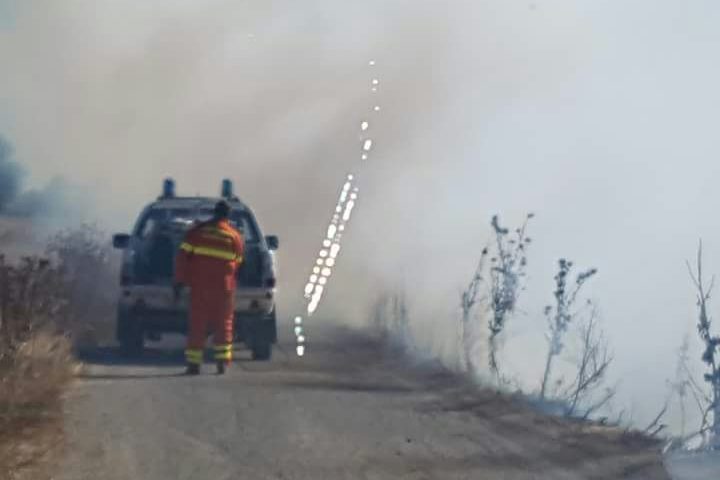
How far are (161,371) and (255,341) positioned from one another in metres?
2.50

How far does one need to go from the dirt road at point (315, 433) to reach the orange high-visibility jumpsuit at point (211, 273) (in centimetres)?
57

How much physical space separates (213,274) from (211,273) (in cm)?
3

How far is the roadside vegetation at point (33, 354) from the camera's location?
13.3 metres

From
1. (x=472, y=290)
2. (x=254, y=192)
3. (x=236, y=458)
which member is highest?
(x=254, y=192)

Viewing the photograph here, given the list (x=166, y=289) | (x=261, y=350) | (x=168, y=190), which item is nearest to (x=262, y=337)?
(x=261, y=350)

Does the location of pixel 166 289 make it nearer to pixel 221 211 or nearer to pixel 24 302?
pixel 221 211

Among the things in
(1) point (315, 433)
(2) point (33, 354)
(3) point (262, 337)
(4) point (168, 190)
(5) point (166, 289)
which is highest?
(4) point (168, 190)

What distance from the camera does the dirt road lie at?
13477 millimetres

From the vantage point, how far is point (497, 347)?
75.9 ft

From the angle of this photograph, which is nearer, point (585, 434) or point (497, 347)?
point (585, 434)

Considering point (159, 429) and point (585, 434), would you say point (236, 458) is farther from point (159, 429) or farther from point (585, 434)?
point (585, 434)

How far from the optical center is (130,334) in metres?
22.6

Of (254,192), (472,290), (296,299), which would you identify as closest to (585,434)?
(472,290)

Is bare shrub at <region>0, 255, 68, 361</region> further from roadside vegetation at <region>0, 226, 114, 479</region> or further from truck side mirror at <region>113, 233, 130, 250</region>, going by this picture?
truck side mirror at <region>113, 233, 130, 250</region>
